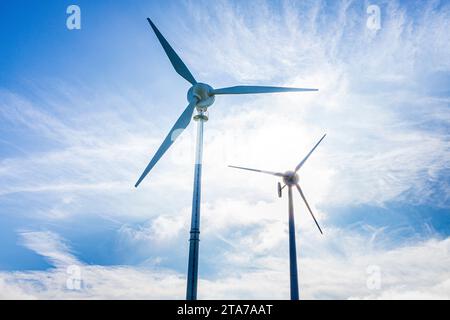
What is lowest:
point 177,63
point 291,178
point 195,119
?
point 291,178

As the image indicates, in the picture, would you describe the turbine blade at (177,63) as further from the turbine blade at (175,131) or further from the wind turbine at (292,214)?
the wind turbine at (292,214)

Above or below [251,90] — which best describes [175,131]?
below

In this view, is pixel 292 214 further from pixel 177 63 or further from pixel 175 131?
pixel 177 63

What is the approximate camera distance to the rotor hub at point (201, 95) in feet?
103

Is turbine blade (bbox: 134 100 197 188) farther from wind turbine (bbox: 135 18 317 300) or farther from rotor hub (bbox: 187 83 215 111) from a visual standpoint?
rotor hub (bbox: 187 83 215 111)

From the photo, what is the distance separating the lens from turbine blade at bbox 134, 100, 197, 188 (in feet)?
91.1

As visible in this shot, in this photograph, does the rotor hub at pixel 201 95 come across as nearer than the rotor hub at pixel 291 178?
Yes

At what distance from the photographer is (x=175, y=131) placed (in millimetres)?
30094

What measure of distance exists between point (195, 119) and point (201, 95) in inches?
98.7

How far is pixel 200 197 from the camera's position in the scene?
24766mm

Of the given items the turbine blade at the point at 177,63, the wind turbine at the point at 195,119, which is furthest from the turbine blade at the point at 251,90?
the turbine blade at the point at 177,63

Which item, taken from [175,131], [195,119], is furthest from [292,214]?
[175,131]
